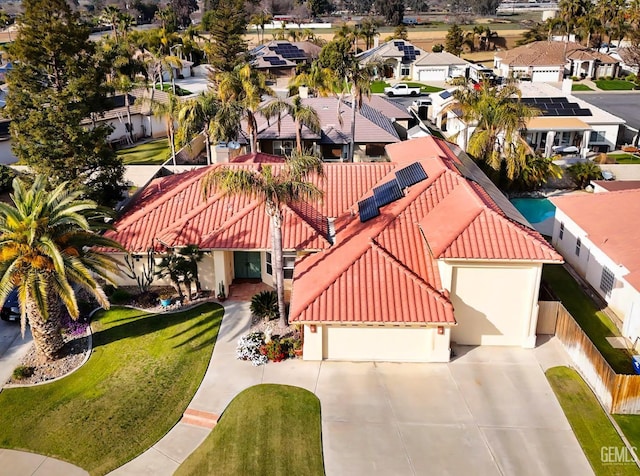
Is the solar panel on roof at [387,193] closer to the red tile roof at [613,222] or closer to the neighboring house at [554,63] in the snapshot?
the red tile roof at [613,222]

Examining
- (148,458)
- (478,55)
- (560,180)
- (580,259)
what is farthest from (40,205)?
(478,55)

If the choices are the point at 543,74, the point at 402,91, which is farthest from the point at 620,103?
the point at 402,91

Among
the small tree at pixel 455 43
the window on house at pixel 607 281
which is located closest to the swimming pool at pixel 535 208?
the window on house at pixel 607 281

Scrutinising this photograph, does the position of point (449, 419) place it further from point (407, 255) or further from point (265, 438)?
point (407, 255)

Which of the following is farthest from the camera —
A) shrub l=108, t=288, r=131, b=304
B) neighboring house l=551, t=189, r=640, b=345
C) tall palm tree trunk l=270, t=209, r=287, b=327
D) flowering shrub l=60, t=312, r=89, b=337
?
shrub l=108, t=288, r=131, b=304

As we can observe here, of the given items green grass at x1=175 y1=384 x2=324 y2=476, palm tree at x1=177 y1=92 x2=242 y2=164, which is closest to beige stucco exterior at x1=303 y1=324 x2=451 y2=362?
green grass at x1=175 y1=384 x2=324 y2=476

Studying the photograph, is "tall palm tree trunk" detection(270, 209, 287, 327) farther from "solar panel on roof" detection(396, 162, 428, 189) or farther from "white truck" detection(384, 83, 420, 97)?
"white truck" detection(384, 83, 420, 97)

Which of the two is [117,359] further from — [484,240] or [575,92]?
[575,92]
